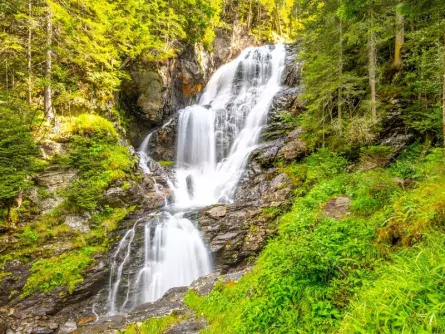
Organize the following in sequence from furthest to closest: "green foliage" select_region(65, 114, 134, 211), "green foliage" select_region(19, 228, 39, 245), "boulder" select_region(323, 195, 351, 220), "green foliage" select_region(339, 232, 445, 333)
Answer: "green foliage" select_region(65, 114, 134, 211) → "green foliage" select_region(19, 228, 39, 245) → "boulder" select_region(323, 195, 351, 220) → "green foliage" select_region(339, 232, 445, 333)

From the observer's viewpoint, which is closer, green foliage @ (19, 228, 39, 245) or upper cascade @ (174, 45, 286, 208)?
green foliage @ (19, 228, 39, 245)

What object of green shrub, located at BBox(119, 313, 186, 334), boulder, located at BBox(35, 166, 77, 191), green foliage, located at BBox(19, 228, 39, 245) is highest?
boulder, located at BBox(35, 166, 77, 191)

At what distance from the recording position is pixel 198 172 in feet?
51.0

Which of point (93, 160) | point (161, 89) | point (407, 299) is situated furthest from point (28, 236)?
point (161, 89)

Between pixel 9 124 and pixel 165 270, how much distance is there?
7170 millimetres

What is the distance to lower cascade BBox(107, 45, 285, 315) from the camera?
7.90 metres

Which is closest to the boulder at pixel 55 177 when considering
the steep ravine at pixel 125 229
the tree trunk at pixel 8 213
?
the steep ravine at pixel 125 229

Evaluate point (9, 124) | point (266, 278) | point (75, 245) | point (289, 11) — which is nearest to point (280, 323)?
point (266, 278)

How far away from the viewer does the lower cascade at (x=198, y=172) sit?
790 cm

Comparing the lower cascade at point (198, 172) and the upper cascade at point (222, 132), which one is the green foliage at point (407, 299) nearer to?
the lower cascade at point (198, 172)

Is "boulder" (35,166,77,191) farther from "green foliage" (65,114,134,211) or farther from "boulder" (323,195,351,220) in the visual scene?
"boulder" (323,195,351,220)

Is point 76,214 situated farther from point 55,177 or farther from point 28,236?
point 55,177

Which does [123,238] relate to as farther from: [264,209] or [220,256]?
[264,209]

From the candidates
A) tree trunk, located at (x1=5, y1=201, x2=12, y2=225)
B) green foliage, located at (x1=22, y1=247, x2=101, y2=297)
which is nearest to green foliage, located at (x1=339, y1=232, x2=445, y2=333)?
green foliage, located at (x1=22, y1=247, x2=101, y2=297)
